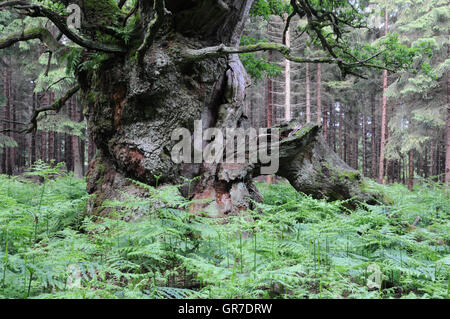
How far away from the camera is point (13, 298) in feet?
6.70

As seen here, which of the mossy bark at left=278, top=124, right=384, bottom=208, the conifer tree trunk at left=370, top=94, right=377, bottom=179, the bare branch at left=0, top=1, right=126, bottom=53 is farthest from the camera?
the conifer tree trunk at left=370, top=94, right=377, bottom=179

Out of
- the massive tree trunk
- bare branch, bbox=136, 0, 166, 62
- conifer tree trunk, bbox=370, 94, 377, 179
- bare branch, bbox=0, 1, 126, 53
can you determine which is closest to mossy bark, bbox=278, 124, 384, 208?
the massive tree trunk

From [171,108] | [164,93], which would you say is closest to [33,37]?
[164,93]

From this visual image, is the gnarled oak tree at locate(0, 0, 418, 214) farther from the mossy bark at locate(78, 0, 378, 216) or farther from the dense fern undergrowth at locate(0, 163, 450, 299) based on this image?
the dense fern undergrowth at locate(0, 163, 450, 299)

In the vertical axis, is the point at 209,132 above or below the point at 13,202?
above

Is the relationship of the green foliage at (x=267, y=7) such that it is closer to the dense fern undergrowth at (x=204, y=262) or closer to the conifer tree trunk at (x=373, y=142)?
the dense fern undergrowth at (x=204, y=262)

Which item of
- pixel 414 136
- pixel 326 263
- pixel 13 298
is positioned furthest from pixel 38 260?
pixel 414 136

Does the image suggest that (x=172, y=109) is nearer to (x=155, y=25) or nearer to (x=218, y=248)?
(x=155, y=25)

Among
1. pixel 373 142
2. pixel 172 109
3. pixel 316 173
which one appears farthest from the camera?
pixel 373 142

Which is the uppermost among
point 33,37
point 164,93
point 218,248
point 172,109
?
point 33,37

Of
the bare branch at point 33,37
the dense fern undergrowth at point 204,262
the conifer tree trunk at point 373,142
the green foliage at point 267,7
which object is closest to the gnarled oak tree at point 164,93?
the bare branch at point 33,37
